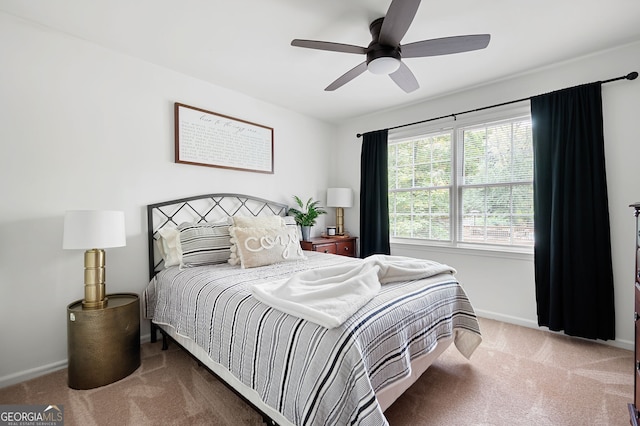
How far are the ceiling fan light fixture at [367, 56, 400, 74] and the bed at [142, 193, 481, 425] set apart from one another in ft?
4.56

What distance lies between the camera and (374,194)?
3975 mm

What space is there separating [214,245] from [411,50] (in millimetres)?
2152

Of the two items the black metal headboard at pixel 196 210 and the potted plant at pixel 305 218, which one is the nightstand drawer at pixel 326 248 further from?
the black metal headboard at pixel 196 210

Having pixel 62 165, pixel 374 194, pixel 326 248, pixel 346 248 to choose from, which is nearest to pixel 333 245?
pixel 326 248

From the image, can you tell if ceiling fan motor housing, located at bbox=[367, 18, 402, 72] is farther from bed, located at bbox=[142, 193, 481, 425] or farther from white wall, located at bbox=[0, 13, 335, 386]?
white wall, located at bbox=[0, 13, 335, 386]

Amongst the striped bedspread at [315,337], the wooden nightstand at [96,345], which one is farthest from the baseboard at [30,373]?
the striped bedspread at [315,337]

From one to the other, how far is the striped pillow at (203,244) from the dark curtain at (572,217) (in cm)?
296

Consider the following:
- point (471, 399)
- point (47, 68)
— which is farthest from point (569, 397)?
point (47, 68)

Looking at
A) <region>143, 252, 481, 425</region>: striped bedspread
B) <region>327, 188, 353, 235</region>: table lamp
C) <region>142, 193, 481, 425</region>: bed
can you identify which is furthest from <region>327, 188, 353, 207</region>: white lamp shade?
<region>143, 252, 481, 425</region>: striped bedspread

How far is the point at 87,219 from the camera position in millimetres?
1874

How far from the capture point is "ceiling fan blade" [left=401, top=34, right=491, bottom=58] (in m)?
1.78

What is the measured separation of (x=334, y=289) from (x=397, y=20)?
155 centimetres

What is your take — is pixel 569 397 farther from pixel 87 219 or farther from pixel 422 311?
pixel 87 219

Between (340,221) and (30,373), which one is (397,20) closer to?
(340,221)
